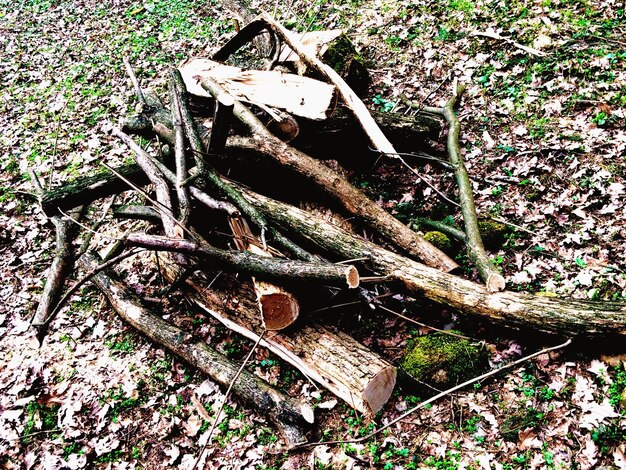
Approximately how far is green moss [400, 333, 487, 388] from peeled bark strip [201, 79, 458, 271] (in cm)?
109

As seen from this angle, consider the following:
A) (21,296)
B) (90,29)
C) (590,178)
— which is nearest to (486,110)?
(590,178)

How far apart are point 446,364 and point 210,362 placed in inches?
87.8

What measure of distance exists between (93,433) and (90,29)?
1006 cm

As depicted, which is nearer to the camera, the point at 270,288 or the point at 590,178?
the point at 270,288

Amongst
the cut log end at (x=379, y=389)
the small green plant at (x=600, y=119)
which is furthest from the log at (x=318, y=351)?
→ the small green plant at (x=600, y=119)

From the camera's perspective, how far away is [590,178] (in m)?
5.04

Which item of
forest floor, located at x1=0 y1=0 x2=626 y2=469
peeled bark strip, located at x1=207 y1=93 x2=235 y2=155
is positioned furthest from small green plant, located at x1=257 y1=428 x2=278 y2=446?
peeled bark strip, located at x1=207 y1=93 x2=235 y2=155

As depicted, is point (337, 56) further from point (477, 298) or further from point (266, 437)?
point (266, 437)

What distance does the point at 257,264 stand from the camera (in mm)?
4223

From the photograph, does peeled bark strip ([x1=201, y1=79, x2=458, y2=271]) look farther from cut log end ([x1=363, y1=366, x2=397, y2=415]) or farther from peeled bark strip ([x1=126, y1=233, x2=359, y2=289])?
cut log end ([x1=363, y1=366, x2=397, y2=415])

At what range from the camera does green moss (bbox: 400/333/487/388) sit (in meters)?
3.89

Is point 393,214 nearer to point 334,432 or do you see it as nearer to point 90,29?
point 334,432

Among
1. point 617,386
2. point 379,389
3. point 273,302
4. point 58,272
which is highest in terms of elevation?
point 273,302

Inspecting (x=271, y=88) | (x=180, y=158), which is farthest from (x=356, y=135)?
(x=180, y=158)
